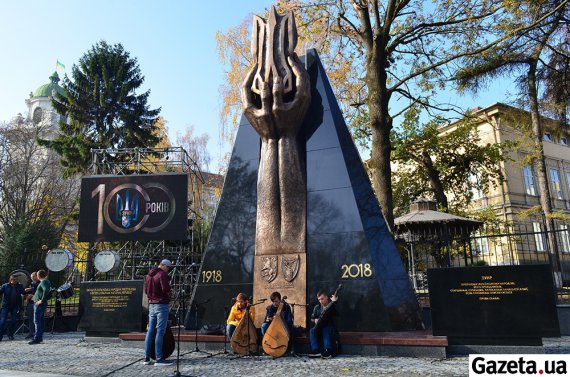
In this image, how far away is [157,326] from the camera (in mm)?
7953

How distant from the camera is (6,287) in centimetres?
1256

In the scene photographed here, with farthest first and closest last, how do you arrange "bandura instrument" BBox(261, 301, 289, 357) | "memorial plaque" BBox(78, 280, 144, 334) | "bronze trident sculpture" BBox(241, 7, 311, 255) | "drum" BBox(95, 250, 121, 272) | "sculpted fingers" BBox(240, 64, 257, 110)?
"drum" BBox(95, 250, 121, 272) → "memorial plaque" BBox(78, 280, 144, 334) → "sculpted fingers" BBox(240, 64, 257, 110) → "bronze trident sculpture" BBox(241, 7, 311, 255) → "bandura instrument" BBox(261, 301, 289, 357)

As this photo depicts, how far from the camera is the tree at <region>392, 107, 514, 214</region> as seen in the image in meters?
24.1

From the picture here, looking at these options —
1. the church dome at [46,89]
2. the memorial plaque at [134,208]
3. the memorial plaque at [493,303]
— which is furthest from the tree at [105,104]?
the church dome at [46,89]

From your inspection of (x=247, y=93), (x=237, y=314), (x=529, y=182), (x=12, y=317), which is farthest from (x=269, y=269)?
(x=529, y=182)

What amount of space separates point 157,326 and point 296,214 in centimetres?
380

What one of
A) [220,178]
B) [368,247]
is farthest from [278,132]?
[220,178]

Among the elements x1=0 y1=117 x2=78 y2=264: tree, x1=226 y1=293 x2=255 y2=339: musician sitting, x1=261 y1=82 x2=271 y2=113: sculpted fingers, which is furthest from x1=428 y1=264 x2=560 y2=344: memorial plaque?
x1=0 y1=117 x2=78 y2=264: tree

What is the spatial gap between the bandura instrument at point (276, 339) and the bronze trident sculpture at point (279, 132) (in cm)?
197

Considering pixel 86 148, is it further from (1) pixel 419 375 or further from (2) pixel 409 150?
(1) pixel 419 375

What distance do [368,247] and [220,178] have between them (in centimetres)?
2678

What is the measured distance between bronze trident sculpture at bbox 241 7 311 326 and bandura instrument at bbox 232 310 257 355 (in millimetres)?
982

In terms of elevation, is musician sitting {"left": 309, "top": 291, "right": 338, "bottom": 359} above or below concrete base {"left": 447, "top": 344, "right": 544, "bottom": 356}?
above

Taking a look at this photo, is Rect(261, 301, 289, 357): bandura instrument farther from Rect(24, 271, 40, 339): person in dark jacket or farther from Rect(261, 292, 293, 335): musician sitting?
Rect(24, 271, 40, 339): person in dark jacket
